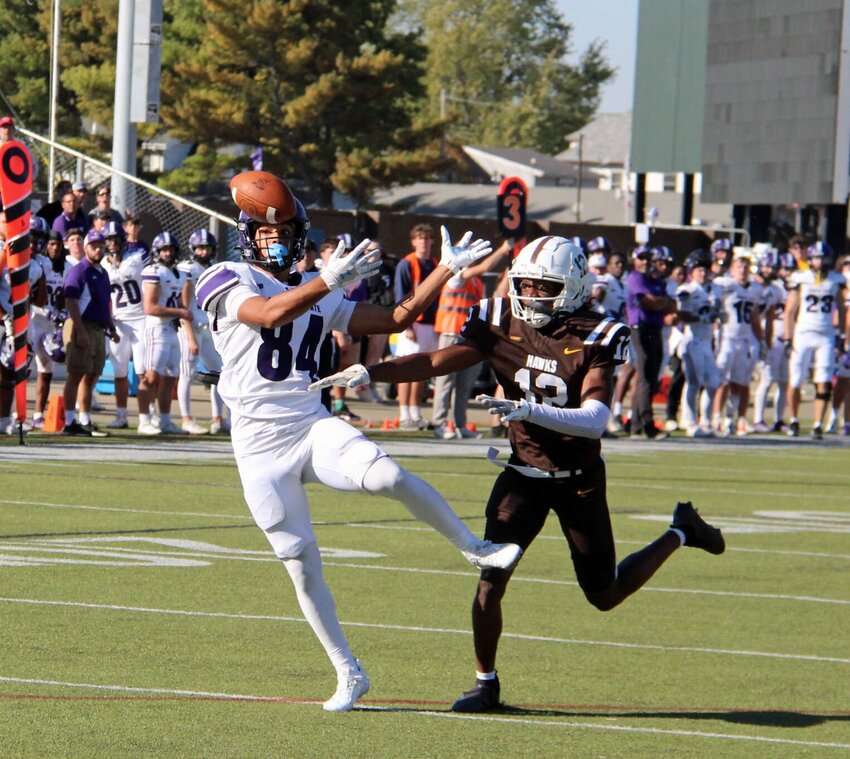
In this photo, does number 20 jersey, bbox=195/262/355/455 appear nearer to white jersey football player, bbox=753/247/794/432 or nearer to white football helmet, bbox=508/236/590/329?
white football helmet, bbox=508/236/590/329

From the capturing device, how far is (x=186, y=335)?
1602 centimetres

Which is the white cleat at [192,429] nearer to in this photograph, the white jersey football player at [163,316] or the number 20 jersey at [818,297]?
the white jersey football player at [163,316]

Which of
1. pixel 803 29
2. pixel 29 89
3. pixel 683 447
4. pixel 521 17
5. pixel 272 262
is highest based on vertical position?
pixel 521 17

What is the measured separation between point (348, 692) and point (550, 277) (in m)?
1.68

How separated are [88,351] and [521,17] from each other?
101m

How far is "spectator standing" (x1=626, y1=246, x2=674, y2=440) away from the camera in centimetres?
1788

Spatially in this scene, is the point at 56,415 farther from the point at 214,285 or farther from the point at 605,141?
the point at 605,141

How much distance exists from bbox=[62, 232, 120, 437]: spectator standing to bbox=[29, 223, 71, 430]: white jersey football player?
1.22 ft

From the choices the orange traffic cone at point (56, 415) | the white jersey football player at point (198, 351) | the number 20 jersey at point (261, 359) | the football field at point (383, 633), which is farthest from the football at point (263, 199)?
the orange traffic cone at point (56, 415)

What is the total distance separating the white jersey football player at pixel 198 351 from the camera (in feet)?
51.2

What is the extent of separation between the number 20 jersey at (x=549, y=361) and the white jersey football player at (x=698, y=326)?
11.8m

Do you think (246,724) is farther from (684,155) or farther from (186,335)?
(684,155)

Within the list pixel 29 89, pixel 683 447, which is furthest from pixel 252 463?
pixel 29 89

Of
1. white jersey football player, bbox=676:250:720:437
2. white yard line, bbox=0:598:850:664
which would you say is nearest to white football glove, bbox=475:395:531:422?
white yard line, bbox=0:598:850:664
